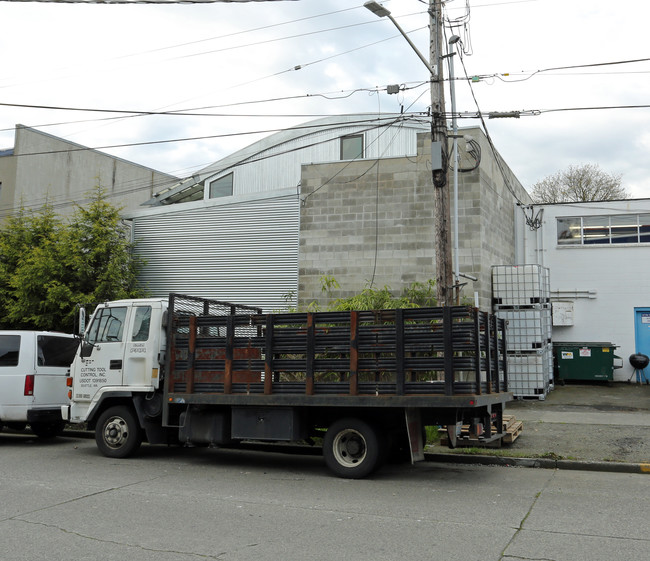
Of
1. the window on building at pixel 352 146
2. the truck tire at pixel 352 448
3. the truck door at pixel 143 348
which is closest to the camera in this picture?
the truck tire at pixel 352 448

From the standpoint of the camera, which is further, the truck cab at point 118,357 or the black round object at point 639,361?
the black round object at point 639,361

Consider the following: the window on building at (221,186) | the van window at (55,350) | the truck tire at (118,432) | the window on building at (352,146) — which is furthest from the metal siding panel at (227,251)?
the window on building at (221,186)

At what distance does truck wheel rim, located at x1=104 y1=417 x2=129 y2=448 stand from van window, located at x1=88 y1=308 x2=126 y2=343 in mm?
1288

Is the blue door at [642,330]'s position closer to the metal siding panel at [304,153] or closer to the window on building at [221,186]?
the metal siding panel at [304,153]

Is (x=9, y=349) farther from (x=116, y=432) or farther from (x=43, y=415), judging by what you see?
(x=116, y=432)

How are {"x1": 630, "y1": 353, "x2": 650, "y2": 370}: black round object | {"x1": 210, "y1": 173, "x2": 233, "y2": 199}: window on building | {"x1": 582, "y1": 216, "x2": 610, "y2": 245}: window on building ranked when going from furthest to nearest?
{"x1": 210, "y1": 173, "x2": 233, "y2": 199}: window on building < {"x1": 582, "y1": 216, "x2": 610, "y2": 245}: window on building < {"x1": 630, "y1": 353, "x2": 650, "y2": 370}: black round object

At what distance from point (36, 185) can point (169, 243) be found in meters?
11.3

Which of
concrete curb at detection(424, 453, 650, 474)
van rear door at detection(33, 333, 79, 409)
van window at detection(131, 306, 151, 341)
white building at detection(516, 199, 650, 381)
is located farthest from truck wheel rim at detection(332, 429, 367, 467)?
white building at detection(516, 199, 650, 381)

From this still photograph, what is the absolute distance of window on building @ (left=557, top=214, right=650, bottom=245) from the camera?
19.8 meters

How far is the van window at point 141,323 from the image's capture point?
988cm

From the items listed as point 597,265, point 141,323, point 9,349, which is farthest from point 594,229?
point 9,349

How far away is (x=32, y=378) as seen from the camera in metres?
11.4

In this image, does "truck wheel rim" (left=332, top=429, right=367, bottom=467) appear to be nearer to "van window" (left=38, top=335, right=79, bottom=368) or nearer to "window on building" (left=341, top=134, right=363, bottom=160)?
"van window" (left=38, top=335, right=79, bottom=368)

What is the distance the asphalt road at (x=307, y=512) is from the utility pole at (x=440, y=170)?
3143 millimetres
